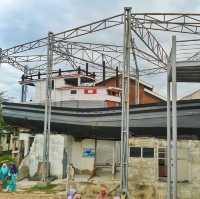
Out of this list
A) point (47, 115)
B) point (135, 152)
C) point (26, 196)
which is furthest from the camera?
point (47, 115)

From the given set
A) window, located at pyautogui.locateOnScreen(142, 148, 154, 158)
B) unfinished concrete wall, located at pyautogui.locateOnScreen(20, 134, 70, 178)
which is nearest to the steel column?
window, located at pyautogui.locateOnScreen(142, 148, 154, 158)

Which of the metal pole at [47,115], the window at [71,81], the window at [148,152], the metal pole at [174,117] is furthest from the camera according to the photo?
the window at [71,81]

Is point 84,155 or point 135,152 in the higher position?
point 135,152

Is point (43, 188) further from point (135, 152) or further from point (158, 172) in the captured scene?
point (158, 172)

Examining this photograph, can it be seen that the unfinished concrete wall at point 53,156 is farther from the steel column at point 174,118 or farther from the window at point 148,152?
the steel column at point 174,118

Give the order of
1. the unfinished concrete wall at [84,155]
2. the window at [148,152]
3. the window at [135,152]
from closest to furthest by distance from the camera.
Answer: the window at [148,152] < the window at [135,152] < the unfinished concrete wall at [84,155]

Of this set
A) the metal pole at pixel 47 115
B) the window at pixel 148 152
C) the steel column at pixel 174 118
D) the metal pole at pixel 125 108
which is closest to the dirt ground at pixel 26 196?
the metal pole at pixel 47 115

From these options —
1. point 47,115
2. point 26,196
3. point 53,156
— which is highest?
point 47,115

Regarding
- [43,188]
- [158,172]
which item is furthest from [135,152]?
[43,188]

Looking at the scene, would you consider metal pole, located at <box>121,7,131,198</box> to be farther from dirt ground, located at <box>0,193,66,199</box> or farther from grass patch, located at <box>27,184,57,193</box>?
grass patch, located at <box>27,184,57,193</box>

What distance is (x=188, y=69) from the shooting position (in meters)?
15.2

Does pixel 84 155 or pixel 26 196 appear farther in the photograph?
pixel 84 155

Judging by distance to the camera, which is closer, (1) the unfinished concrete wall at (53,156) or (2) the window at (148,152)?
(2) the window at (148,152)

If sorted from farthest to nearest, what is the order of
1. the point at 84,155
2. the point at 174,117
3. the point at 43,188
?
1. the point at 84,155
2. the point at 43,188
3. the point at 174,117
